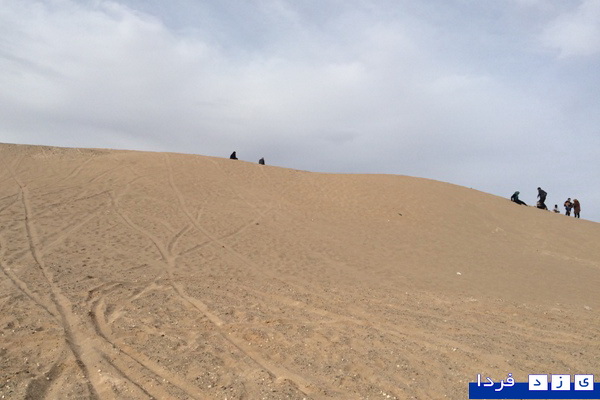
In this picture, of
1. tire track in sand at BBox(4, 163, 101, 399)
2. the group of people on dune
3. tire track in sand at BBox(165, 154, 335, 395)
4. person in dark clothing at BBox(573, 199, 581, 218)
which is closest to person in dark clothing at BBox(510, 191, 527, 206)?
the group of people on dune

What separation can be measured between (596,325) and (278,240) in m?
8.38

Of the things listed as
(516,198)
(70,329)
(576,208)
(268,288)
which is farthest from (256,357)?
(576,208)

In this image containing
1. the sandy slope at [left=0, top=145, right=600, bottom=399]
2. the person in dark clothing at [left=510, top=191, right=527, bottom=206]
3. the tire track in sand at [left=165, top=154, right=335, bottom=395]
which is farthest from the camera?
the person in dark clothing at [left=510, top=191, right=527, bottom=206]

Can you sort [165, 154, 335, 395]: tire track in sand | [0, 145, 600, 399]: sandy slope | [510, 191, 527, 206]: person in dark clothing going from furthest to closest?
1. [510, 191, 527, 206]: person in dark clothing
2. [0, 145, 600, 399]: sandy slope
3. [165, 154, 335, 395]: tire track in sand

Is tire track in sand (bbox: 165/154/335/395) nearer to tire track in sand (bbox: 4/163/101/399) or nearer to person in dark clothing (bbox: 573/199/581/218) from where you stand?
tire track in sand (bbox: 4/163/101/399)

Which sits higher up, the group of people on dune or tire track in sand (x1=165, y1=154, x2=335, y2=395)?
the group of people on dune

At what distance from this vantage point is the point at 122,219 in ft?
44.3

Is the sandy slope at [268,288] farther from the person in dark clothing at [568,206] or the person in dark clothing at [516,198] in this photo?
the person in dark clothing at [568,206]

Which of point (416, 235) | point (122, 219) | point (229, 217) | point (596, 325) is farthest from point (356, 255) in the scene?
point (122, 219)

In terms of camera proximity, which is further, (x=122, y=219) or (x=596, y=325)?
(x=122, y=219)

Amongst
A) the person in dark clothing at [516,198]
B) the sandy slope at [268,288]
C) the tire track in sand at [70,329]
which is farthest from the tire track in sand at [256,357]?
the person in dark clothing at [516,198]

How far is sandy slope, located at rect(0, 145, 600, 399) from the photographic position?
4832mm

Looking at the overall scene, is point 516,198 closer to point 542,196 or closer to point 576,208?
point 542,196

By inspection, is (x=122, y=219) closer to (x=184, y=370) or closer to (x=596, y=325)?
(x=184, y=370)
